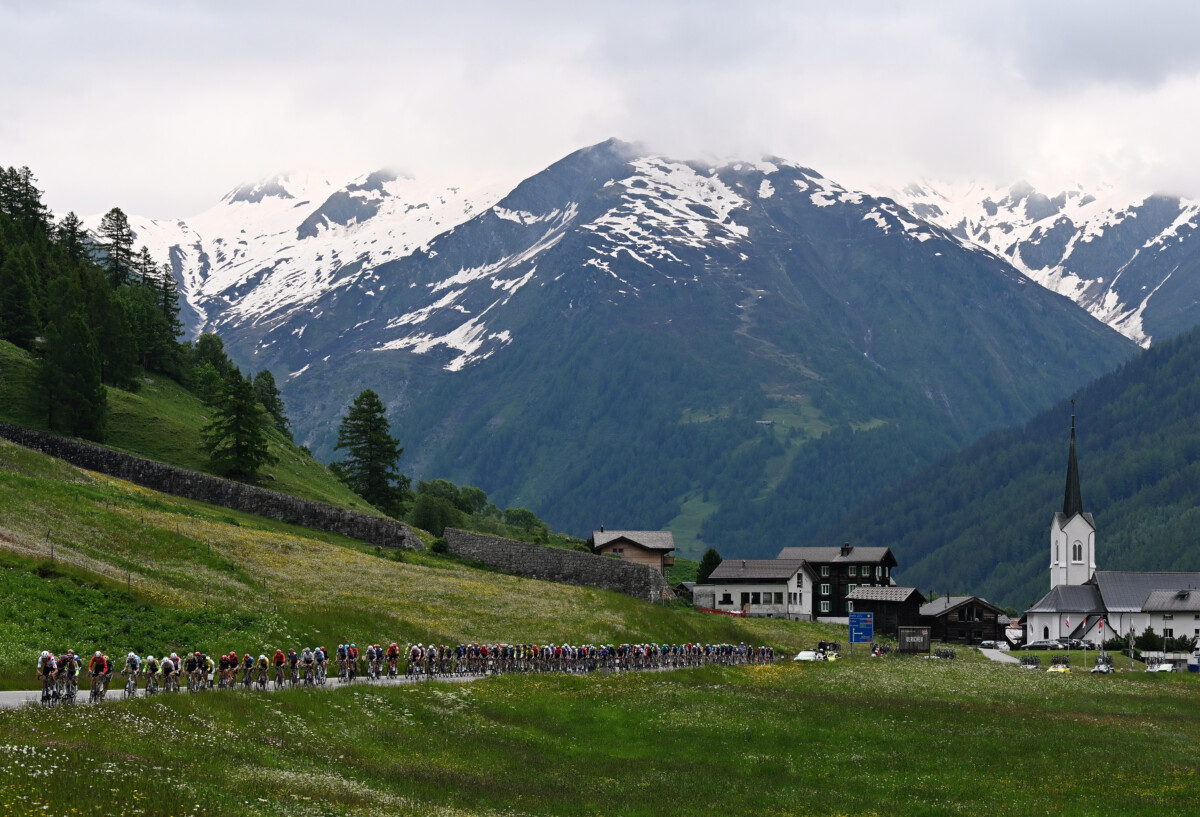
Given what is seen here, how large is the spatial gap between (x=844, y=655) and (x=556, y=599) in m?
25.3

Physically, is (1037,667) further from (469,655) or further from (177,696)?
(177,696)

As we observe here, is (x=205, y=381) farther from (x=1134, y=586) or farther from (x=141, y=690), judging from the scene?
(x=1134, y=586)

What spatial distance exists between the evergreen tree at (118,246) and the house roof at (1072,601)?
125 meters

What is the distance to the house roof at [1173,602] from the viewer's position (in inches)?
6240

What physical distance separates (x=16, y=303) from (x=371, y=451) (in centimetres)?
4289

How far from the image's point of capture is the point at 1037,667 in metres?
112

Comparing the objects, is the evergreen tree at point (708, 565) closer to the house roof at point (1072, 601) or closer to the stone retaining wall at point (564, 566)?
the house roof at point (1072, 601)

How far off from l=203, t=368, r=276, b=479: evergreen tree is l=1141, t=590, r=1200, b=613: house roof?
105 metres

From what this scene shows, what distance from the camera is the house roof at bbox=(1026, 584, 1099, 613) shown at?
556ft

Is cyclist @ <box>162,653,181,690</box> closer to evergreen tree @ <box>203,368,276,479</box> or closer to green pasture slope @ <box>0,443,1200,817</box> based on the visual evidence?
green pasture slope @ <box>0,443,1200,817</box>

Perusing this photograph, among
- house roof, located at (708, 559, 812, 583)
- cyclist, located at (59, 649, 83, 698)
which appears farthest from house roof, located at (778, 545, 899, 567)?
cyclist, located at (59, 649, 83, 698)

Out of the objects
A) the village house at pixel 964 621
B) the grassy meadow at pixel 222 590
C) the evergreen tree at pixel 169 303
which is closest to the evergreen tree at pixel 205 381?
the evergreen tree at pixel 169 303

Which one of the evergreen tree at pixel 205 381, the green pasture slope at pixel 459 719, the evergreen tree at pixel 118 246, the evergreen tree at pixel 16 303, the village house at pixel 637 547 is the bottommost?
the green pasture slope at pixel 459 719

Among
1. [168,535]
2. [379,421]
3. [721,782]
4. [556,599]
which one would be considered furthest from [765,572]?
[721,782]
